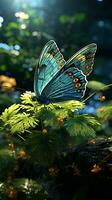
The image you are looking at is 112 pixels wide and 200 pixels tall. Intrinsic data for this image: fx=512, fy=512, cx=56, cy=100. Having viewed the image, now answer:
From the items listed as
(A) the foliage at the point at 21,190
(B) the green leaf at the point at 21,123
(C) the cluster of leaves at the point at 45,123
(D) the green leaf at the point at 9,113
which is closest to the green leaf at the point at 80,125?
(C) the cluster of leaves at the point at 45,123

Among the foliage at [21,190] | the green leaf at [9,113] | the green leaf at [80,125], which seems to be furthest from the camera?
the foliage at [21,190]

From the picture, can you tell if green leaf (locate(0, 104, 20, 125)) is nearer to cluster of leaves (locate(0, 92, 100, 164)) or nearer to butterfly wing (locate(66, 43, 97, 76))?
cluster of leaves (locate(0, 92, 100, 164))

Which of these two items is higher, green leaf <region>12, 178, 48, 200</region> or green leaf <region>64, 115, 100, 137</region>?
green leaf <region>64, 115, 100, 137</region>

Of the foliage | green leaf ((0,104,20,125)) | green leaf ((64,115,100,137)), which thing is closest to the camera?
green leaf ((64,115,100,137))

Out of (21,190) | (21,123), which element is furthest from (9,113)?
(21,190)

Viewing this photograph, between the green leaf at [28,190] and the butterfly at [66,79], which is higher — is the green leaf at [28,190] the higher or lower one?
the lower one

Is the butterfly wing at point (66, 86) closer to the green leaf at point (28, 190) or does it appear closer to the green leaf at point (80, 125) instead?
the green leaf at point (80, 125)

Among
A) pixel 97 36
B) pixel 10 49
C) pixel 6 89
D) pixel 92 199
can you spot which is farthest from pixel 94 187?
pixel 97 36

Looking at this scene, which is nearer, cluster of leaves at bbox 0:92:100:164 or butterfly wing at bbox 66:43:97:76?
cluster of leaves at bbox 0:92:100:164

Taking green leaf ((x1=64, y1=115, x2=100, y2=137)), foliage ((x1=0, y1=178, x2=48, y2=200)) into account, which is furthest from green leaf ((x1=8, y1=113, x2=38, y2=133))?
foliage ((x1=0, y1=178, x2=48, y2=200))
